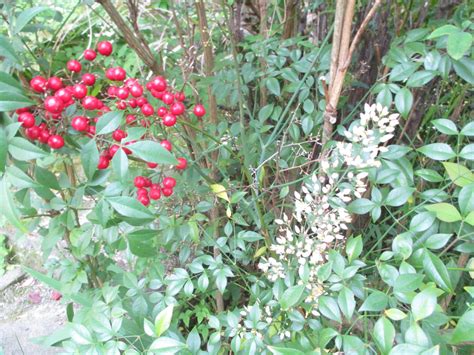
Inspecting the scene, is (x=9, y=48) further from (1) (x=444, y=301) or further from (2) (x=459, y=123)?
(2) (x=459, y=123)

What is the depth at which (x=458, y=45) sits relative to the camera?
0.66 m

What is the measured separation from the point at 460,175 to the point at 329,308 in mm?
318

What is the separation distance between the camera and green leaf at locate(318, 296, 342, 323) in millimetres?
687

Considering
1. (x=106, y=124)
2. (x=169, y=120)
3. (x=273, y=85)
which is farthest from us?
(x=273, y=85)

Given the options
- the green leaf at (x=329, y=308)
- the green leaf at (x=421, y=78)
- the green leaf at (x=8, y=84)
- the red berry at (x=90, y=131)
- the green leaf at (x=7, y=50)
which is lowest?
the green leaf at (x=329, y=308)

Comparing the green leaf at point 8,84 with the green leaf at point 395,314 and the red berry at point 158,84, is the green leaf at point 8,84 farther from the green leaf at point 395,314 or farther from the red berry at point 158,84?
the green leaf at point 395,314

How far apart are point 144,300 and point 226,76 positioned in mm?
519

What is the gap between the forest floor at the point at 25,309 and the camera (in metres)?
1.56

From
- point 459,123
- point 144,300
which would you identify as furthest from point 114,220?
point 459,123

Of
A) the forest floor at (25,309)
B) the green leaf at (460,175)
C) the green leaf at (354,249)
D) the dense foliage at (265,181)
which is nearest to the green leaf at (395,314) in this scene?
the dense foliage at (265,181)

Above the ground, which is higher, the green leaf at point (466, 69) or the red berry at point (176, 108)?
the red berry at point (176, 108)

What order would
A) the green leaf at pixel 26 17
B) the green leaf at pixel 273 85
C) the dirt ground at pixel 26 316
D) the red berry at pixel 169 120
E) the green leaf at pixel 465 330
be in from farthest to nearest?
the dirt ground at pixel 26 316 < the green leaf at pixel 273 85 < the red berry at pixel 169 120 < the green leaf at pixel 26 17 < the green leaf at pixel 465 330

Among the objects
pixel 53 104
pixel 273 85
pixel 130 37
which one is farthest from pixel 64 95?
pixel 273 85

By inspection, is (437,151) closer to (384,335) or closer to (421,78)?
(421,78)
